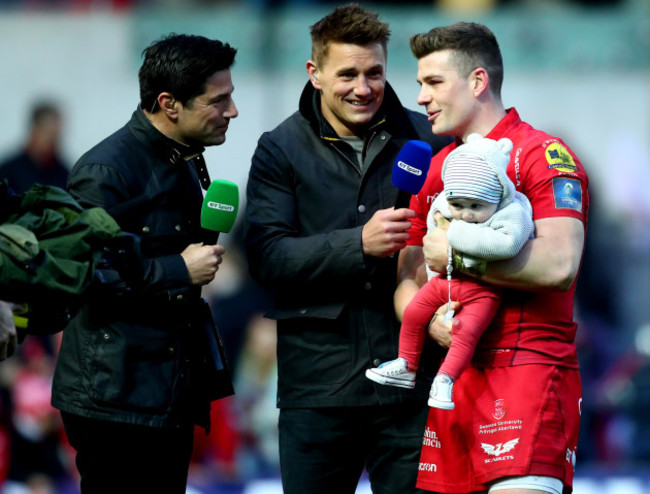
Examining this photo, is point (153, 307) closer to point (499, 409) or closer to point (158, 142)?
point (158, 142)

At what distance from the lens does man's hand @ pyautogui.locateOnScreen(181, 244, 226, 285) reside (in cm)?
385

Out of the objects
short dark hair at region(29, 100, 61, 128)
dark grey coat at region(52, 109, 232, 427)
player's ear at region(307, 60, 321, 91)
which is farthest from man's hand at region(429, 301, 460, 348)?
short dark hair at region(29, 100, 61, 128)

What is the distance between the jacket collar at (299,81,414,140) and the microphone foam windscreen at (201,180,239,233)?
43 cm

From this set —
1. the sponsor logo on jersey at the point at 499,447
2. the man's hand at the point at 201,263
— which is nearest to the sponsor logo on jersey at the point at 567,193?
the sponsor logo on jersey at the point at 499,447

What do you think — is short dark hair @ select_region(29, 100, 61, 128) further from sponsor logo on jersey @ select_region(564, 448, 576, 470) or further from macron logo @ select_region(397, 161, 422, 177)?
sponsor logo on jersey @ select_region(564, 448, 576, 470)

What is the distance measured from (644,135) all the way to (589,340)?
189 centimetres

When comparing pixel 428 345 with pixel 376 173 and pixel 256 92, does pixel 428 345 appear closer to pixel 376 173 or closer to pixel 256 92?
pixel 376 173

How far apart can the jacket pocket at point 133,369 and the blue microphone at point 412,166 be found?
95 centimetres

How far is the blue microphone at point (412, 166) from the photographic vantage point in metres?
3.64

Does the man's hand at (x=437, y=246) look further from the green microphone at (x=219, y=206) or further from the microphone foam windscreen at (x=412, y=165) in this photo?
the green microphone at (x=219, y=206)

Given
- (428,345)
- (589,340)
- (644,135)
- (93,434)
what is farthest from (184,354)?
(644,135)

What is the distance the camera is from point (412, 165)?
3.64m

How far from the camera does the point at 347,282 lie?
3936 mm

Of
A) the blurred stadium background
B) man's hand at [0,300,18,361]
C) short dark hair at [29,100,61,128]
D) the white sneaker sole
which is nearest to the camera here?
man's hand at [0,300,18,361]
